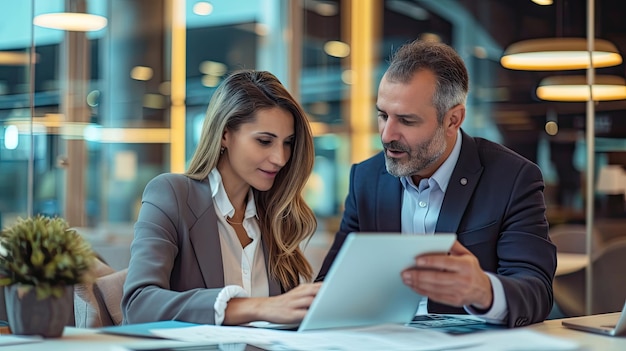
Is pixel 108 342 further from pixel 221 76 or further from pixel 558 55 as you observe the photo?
pixel 221 76

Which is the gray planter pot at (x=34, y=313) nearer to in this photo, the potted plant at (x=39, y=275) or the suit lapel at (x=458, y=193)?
the potted plant at (x=39, y=275)

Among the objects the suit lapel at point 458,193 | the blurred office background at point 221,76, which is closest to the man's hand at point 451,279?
the suit lapel at point 458,193

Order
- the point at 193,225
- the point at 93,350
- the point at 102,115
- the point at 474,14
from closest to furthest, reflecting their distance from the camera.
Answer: the point at 93,350 → the point at 193,225 → the point at 102,115 → the point at 474,14

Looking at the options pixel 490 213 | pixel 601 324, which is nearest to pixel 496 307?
pixel 601 324

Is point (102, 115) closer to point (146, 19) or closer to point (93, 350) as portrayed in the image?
point (146, 19)

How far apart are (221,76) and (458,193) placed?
15.8 feet

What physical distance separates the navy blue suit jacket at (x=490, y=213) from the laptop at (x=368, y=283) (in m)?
0.49

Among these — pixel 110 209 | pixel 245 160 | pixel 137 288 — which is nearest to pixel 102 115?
pixel 110 209

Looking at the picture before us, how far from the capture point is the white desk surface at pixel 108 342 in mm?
1764

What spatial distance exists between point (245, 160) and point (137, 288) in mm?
622

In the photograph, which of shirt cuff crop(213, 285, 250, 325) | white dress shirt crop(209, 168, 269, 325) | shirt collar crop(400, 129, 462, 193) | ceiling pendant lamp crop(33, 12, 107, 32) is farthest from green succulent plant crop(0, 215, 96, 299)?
ceiling pendant lamp crop(33, 12, 107, 32)

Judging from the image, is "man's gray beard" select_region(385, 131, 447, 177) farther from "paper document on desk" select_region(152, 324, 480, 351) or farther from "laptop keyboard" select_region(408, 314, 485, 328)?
"paper document on desk" select_region(152, 324, 480, 351)

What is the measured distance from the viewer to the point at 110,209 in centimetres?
677

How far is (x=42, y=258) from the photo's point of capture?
6.04 feet
